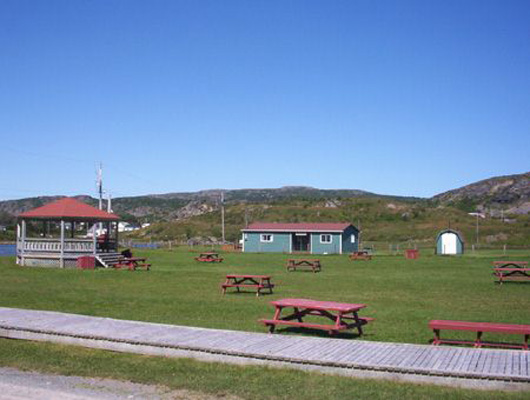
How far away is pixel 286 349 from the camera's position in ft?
33.4

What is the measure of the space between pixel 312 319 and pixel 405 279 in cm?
1312

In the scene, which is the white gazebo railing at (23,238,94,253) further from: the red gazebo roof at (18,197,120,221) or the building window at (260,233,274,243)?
the building window at (260,233,274,243)

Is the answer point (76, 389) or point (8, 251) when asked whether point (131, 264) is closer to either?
point (76, 389)

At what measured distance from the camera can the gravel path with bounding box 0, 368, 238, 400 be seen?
26.3ft

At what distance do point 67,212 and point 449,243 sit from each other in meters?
30.3

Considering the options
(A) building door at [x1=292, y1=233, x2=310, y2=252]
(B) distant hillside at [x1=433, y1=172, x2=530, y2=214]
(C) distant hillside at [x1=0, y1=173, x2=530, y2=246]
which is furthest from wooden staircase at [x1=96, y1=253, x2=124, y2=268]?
(B) distant hillside at [x1=433, y1=172, x2=530, y2=214]

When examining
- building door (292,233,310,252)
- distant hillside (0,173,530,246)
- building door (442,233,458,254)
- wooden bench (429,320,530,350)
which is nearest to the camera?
wooden bench (429,320,530,350)

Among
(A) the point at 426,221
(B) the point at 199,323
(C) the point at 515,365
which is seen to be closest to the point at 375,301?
(B) the point at 199,323

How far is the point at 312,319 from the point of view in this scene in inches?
581

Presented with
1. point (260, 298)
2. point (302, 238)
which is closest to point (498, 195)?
point (302, 238)

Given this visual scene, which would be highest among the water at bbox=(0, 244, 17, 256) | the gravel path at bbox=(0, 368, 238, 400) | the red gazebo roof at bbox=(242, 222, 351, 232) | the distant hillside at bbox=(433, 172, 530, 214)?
the distant hillside at bbox=(433, 172, 530, 214)

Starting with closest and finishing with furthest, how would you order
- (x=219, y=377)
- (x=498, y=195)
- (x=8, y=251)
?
(x=219, y=377), (x=8, y=251), (x=498, y=195)

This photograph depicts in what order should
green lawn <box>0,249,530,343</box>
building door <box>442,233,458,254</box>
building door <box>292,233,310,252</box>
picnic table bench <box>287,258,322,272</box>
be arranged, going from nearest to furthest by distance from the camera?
1. green lawn <box>0,249,530,343</box>
2. picnic table bench <box>287,258,322,272</box>
3. building door <box>442,233,458,254</box>
4. building door <box>292,233,310,252</box>

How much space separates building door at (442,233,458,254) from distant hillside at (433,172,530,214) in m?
76.4
